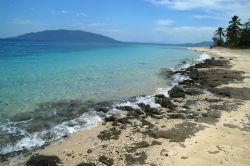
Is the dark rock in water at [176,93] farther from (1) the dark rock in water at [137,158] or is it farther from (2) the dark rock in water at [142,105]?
(1) the dark rock in water at [137,158]

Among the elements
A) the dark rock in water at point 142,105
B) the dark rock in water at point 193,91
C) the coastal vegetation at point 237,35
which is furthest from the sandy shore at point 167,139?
the coastal vegetation at point 237,35

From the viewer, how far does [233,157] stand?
30.6ft

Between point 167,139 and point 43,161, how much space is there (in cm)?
499

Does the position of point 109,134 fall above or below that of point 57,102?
below

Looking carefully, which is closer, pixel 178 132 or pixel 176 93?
pixel 178 132

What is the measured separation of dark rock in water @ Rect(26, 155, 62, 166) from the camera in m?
9.16

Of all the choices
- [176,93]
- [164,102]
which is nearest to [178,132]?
[164,102]

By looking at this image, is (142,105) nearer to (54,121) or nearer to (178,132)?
(178,132)

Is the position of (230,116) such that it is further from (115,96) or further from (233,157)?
(115,96)

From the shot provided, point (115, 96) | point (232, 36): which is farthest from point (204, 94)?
point (232, 36)

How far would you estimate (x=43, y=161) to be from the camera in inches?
365

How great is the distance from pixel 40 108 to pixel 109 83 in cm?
983

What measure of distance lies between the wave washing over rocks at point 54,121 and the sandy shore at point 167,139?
663 mm

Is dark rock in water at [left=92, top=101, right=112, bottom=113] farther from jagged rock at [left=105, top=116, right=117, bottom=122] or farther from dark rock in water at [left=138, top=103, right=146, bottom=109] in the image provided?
dark rock in water at [left=138, top=103, right=146, bottom=109]
